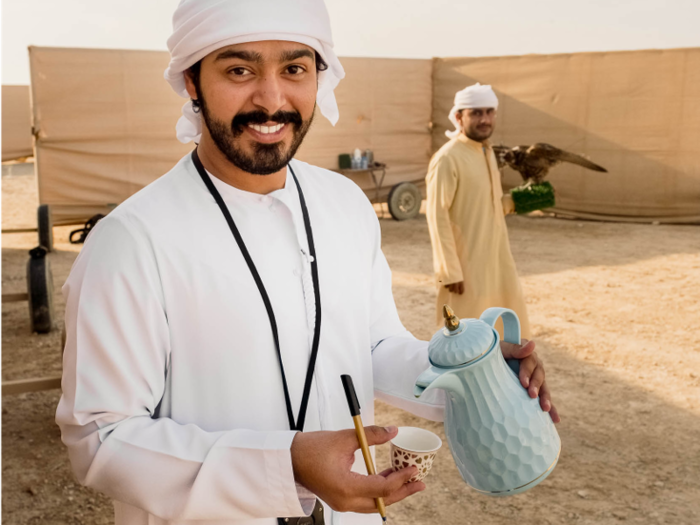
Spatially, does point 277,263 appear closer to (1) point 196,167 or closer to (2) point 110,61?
(1) point 196,167

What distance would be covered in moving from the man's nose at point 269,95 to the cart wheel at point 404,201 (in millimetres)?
10166

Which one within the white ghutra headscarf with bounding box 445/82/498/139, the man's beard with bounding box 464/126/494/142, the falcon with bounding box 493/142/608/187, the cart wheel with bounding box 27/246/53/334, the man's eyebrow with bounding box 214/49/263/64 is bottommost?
the cart wheel with bounding box 27/246/53/334

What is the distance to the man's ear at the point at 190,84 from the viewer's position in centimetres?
157

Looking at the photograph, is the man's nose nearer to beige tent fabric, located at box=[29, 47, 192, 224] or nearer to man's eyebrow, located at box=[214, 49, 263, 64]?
man's eyebrow, located at box=[214, 49, 263, 64]

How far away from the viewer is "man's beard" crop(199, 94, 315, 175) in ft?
4.78

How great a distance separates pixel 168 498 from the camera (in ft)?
4.18

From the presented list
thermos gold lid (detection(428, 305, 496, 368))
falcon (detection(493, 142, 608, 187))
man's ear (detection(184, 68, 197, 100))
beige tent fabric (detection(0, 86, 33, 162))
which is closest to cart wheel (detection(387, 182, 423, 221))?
falcon (detection(493, 142, 608, 187))

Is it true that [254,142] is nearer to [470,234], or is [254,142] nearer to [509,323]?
[509,323]

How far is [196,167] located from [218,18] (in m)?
0.33

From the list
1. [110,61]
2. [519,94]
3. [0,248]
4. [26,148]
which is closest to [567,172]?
[519,94]

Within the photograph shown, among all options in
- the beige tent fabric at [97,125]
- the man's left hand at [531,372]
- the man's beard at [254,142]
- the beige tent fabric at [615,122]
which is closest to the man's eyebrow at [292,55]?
the man's beard at [254,142]

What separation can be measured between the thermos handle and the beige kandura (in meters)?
2.79

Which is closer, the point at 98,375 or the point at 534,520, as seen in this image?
the point at 98,375

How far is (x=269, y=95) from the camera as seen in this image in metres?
1.43
